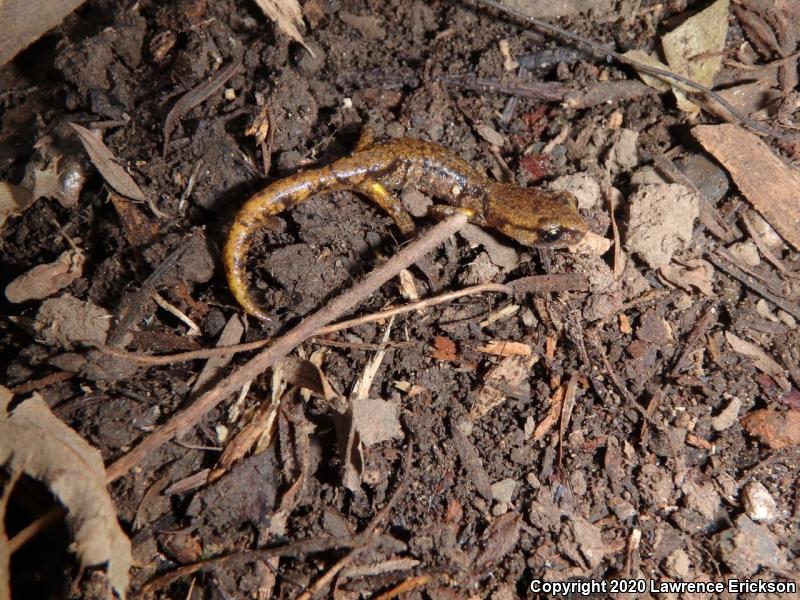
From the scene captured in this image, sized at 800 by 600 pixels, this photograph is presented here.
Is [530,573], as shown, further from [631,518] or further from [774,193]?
[774,193]

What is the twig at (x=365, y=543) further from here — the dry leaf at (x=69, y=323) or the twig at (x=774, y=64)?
the twig at (x=774, y=64)

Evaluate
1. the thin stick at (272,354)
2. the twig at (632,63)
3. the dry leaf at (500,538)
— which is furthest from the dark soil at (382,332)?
the thin stick at (272,354)

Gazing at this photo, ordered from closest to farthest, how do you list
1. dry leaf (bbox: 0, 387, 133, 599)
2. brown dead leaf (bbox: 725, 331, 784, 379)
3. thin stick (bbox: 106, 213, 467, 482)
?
dry leaf (bbox: 0, 387, 133, 599), thin stick (bbox: 106, 213, 467, 482), brown dead leaf (bbox: 725, 331, 784, 379)

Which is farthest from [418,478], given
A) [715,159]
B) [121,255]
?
[715,159]

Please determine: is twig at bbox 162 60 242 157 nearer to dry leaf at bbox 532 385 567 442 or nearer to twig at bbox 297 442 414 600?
twig at bbox 297 442 414 600

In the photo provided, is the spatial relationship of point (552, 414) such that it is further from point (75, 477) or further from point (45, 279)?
point (45, 279)

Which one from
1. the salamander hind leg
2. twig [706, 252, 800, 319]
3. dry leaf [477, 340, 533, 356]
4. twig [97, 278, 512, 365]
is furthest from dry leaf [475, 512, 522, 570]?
twig [706, 252, 800, 319]

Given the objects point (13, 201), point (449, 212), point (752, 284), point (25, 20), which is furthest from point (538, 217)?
point (25, 20)
